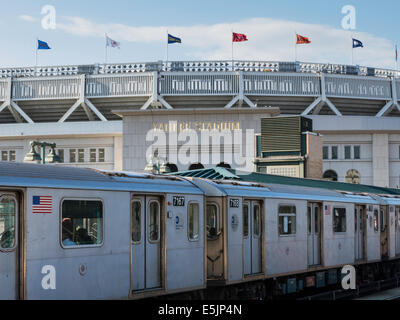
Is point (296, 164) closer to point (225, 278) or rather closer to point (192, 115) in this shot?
point (192, 115)

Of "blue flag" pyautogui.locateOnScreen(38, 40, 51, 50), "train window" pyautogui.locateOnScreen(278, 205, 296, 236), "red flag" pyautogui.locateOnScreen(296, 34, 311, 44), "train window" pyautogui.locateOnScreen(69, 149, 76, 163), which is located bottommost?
"train window" pyautogui.locateOnScreen(278, 205, 296, 236)

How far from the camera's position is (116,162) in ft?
259

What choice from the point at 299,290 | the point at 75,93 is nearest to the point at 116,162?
the point at 75,93

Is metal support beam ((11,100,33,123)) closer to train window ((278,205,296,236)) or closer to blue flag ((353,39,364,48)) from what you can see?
blue flag ((353,39,364,48))

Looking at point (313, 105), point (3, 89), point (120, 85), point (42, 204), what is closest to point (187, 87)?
point (120, 85)

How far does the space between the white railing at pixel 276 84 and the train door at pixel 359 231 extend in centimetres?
5955

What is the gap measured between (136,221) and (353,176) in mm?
68401

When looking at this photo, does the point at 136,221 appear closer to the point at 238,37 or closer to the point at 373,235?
the point at 373,235

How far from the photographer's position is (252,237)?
713 inches

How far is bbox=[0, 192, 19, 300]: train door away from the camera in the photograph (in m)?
10.9

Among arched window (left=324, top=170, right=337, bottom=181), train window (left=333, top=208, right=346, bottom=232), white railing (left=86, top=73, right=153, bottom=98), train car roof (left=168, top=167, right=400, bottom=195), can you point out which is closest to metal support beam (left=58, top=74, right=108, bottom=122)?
white railing (left=86, top=73, right=153, bottom=98)

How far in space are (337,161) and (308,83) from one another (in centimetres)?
1123

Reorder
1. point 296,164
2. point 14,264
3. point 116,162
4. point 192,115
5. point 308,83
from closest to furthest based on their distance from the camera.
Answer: point 14,264 < point 296,164 < point 192,115 < point 116,162 < point 308,83
